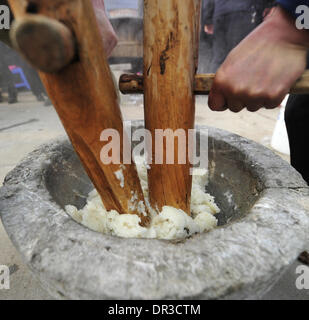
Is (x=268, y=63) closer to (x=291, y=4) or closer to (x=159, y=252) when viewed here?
(x=291, y=4)

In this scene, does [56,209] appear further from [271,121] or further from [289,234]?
[271,121]

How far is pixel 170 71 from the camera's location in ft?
2.67

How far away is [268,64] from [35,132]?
10.5 ft

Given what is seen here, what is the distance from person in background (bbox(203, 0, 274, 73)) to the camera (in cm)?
414

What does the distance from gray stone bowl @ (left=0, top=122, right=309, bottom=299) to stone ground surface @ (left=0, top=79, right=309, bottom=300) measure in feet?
1.90

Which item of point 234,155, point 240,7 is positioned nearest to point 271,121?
point 240,7

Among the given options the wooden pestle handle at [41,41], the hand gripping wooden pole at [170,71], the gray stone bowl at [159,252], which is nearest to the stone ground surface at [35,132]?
the gray stone bowl at [159,252]

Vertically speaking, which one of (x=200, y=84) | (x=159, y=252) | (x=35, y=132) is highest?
(x=200, y=84)

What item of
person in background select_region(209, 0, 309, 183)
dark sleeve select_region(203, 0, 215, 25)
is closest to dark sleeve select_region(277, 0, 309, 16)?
person in background select_region(209, 0, 309, 183)

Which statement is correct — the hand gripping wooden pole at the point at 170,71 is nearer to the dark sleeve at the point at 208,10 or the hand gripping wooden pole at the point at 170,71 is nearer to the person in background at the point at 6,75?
the person in background at the point at 6,75

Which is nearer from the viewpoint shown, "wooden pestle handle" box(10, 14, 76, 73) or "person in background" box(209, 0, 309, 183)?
"wooden pestle handle" box(10, 14, 76, 73)

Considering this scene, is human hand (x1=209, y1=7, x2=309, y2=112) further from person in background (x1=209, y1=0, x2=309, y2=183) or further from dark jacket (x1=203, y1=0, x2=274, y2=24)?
dark jacket (x1=203, y1=0, x2=274, y2=24)

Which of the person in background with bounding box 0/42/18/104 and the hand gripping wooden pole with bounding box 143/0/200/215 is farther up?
the hand gripping wooden pole with bounding box 143/0/200/215

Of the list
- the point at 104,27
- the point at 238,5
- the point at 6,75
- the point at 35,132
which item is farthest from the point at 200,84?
the point at 6,75
